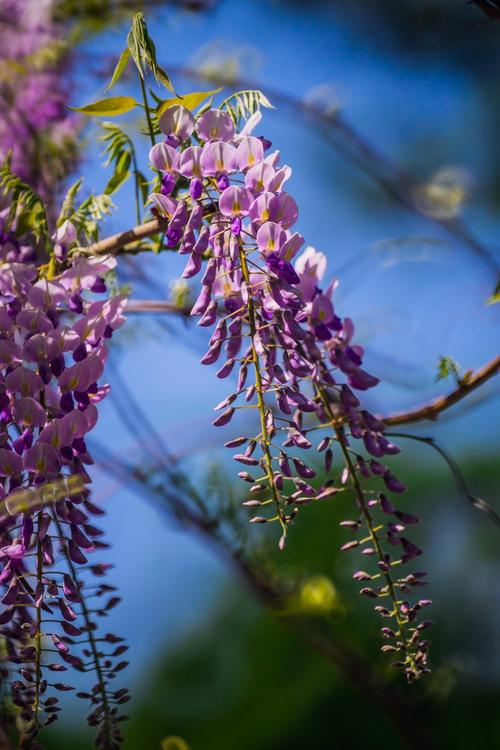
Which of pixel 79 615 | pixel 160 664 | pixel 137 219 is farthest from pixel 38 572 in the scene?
pixel 160 664

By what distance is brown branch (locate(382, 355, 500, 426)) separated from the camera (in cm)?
37

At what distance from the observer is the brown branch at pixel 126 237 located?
0.34 m

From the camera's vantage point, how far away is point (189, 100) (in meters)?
0.34

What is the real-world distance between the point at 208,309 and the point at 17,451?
Result: 0.10 meters

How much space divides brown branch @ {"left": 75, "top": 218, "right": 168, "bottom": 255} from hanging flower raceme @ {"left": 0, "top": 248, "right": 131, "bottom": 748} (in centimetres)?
1

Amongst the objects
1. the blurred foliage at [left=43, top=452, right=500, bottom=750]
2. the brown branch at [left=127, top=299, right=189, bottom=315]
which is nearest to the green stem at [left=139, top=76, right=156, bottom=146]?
the brown branch at [left=127, top=299, right=189, bottom=315]

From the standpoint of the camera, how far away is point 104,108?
0.35 meters

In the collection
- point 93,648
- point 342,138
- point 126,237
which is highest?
point 342,138

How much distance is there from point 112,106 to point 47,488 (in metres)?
0.17

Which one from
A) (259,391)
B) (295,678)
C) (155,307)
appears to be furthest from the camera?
(295,678)

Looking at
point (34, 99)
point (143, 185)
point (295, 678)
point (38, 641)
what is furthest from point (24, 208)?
point (295, 678)

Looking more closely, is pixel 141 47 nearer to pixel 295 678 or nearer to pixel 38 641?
pixel 38 641

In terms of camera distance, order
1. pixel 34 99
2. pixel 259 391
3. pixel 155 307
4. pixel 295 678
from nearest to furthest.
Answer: pixel 259 391
pixel 155 307
pixel 34 99
pixel 295 678

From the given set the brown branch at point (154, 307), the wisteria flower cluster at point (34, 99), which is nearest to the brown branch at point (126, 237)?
the brown branch at point (154, 307)
